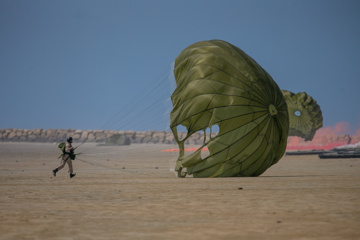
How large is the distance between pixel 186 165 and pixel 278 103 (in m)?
4.29

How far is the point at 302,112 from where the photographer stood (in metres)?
57.2

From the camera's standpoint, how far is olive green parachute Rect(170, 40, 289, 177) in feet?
60.6

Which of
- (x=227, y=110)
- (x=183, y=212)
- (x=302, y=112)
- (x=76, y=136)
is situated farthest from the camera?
(x=76, y=136)

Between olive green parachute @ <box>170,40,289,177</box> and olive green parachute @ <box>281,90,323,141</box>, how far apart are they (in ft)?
124

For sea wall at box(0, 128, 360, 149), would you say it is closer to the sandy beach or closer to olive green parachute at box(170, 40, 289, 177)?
olive green parachute at box(170, 40, 289, 177)

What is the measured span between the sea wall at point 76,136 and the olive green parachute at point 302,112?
91.8 m

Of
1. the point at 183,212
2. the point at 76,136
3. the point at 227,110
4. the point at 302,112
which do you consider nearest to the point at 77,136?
the point at 76,136

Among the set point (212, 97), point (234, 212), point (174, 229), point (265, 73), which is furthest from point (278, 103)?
point (174, 229)

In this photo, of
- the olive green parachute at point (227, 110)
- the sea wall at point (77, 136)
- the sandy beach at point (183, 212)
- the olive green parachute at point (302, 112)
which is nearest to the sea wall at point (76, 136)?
the sea wall at point (77, 136)

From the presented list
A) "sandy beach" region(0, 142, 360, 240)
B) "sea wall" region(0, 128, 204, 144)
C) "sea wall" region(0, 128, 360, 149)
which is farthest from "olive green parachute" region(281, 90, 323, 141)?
"sea wall" region(0, 128, 204, 144)

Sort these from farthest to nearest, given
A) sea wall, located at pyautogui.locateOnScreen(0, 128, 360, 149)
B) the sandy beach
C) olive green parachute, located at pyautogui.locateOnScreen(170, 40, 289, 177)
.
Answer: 1. sea wall, located at pyautogui.locateOnScreen(0, 128, 360, 149)
2. olive green parachute, located at pyautogui.locateOnScreen(170, 40, 289, 177)
3. the sandy beach

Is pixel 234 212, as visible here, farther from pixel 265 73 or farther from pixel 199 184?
pixel 265 73

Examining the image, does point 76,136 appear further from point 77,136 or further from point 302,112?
point 302,112

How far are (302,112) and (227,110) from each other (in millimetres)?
40549
